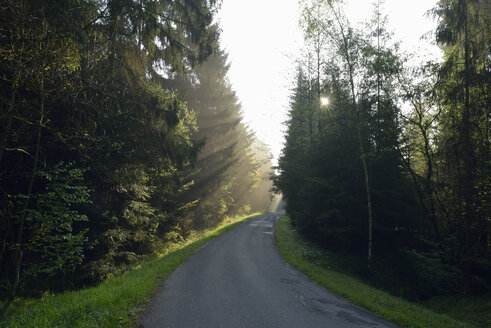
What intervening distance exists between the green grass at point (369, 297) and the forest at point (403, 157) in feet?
7.51

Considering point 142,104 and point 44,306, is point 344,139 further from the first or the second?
point 44,306

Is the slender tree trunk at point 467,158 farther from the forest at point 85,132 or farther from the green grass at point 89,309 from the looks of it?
the green grass at point 89,309

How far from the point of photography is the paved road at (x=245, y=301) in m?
6.61

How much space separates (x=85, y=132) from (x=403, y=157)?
59.7 feet

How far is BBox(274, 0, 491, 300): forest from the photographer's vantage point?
1272 centimetres

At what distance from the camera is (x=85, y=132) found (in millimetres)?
8180

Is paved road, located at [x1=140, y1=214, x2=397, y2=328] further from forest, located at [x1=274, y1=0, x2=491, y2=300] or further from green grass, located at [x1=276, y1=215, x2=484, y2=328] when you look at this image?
forest, located at [x1=274, y1=0, x2=491, y2=300]

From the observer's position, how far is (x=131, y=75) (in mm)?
10711

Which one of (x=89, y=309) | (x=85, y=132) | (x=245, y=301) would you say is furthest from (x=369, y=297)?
(x=85, y=132)

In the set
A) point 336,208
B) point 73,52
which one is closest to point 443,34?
point 336,208

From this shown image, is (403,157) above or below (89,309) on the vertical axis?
above

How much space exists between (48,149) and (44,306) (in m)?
5.14

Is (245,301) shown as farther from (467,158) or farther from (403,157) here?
(403,157)

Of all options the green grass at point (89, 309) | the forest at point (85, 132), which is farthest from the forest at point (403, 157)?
the green grass at point (89, 309)
